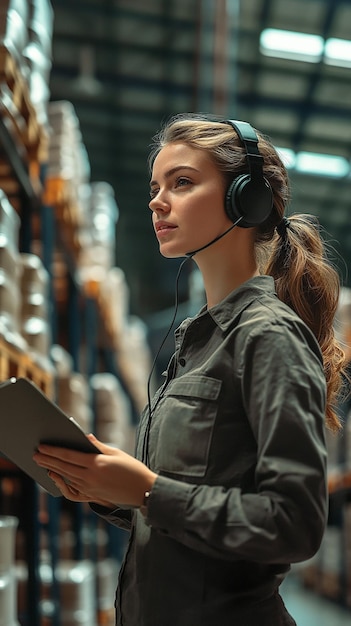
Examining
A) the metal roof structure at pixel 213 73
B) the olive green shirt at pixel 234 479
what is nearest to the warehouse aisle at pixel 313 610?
the metal roof structure at pixel 213 73

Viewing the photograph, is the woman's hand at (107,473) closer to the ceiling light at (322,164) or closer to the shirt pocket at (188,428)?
the shirt pocket at (188,428)

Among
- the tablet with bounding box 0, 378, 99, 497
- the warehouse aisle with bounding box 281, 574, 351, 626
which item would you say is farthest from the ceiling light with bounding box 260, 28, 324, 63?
the tablet with bounding box 0, 378, 99, 497

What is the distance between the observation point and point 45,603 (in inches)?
219

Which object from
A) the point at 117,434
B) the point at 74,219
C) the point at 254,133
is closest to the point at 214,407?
the point at 254,133

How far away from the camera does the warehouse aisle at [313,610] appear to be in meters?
8.68

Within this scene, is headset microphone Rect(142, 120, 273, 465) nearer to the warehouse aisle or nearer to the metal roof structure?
the warehouse aisle

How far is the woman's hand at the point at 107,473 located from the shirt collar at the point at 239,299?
1.20 feet

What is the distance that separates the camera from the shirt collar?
1826 mm

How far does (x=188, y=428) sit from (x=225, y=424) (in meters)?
0.07

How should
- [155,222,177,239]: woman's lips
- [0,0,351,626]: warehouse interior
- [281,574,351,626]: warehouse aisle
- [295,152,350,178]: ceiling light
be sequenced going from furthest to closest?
[295,152,350,178]: ceiling light
[281,574,351,626]: warehouse aisle
[0,0,351,626]: warehouse interior
[155,222,177,239]: woman's lips

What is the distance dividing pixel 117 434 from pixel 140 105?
8.78 metres

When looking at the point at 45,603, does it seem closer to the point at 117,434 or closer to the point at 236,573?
the point at 117,434

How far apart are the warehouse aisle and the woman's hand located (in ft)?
23.8

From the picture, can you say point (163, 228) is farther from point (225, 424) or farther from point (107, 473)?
point (107, 473)
